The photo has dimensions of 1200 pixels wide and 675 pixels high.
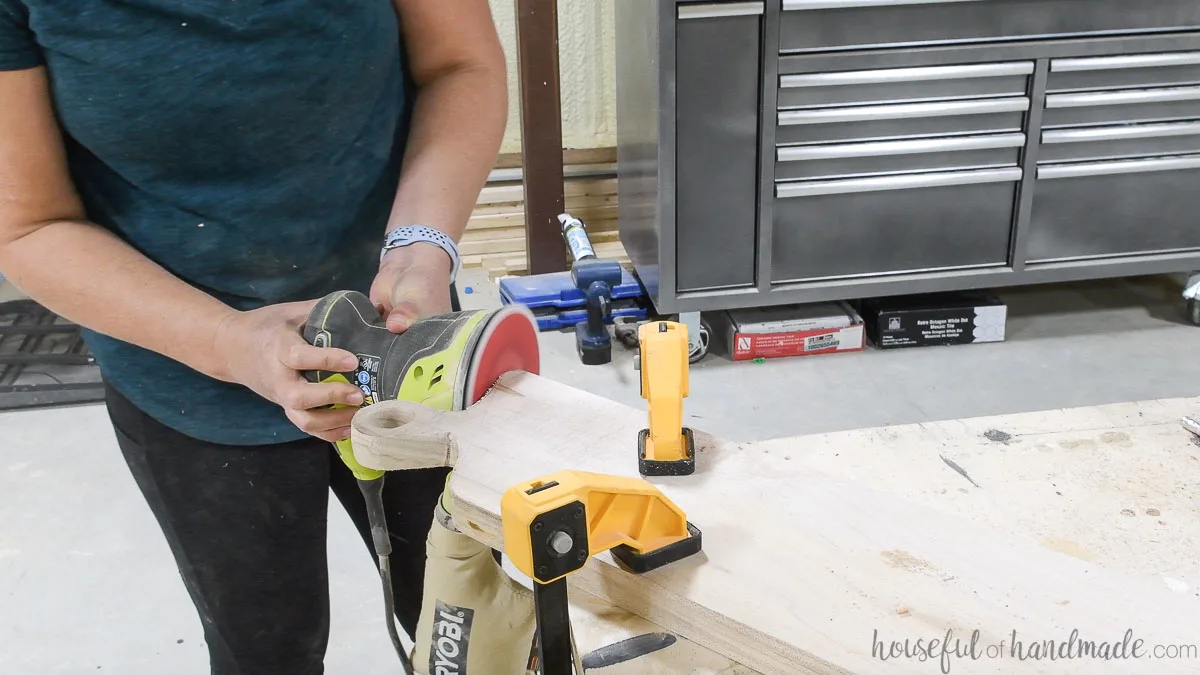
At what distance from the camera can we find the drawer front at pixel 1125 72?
228cm

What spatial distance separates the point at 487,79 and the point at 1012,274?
1.97 m

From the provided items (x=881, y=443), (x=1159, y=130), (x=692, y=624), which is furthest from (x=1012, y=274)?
(x=692, y=624)

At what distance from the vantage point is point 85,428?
2221 mm

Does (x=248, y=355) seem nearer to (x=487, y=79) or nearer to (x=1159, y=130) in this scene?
(x=487, y=79)

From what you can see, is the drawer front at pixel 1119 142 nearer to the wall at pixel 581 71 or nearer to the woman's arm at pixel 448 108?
the wall at pixel 581 71

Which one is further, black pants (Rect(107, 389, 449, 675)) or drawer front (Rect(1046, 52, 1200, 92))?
drawer front (Rect(1046, 52, 1200, 92))

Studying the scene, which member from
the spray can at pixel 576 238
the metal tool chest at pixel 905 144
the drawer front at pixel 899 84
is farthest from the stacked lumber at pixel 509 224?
the drawer front at pixel 899 84

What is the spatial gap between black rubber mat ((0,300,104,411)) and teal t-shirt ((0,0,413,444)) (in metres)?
1.70

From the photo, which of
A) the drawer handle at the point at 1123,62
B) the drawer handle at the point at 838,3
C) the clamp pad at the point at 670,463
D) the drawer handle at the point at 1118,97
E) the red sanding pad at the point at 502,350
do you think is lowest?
the clamp pad at the point at 670,463

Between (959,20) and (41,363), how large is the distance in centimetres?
246

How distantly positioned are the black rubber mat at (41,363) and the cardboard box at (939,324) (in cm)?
199

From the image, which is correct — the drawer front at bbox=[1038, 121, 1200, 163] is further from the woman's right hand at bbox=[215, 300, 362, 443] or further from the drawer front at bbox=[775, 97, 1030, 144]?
the woman's right hand at bbox=[215, 300, 362, 443]

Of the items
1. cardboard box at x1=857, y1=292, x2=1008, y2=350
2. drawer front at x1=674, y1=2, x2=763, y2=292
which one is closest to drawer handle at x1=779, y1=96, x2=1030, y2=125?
drawer front at x1=674, y1=2, x2=763, y2=292

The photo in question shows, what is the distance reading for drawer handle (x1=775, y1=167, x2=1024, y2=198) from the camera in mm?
2301
